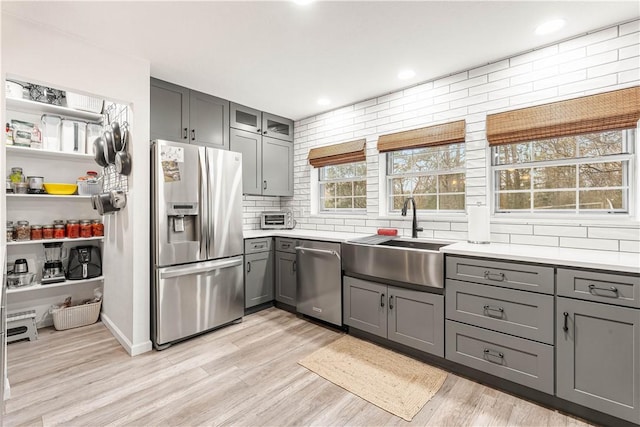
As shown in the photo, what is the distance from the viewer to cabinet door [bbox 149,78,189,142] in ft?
9.45

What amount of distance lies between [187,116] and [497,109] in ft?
9.74

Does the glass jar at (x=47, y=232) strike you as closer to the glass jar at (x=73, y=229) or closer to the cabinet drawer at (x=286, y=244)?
the glass jar at (x=73, y=229)

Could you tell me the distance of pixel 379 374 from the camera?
2.21 m

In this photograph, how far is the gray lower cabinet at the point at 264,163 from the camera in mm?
3715

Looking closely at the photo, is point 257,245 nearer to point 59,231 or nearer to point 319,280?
point 319,280

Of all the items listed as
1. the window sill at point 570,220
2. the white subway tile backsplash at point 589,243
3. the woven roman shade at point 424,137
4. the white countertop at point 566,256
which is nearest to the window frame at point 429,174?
the woven roman shade at point 424,137

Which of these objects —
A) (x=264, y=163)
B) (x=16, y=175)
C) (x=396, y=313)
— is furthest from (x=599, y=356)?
(x=16, y=175)

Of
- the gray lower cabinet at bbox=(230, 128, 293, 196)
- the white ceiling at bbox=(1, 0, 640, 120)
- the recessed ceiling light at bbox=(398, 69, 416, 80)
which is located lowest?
the gray lower cabinet at bbox=(230, 128, 293, 196)

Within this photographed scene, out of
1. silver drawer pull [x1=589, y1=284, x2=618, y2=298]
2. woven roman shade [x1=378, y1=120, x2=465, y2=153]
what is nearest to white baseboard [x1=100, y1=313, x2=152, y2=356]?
woven roman shade [x1=378, y1=120, x2=465, y2=153]

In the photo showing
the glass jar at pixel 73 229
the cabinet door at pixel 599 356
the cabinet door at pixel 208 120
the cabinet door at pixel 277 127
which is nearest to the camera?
the cabinet door at pixel 599 356

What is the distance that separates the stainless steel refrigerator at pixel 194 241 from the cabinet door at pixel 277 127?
1.04 metres

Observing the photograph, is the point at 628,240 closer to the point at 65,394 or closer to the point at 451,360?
the point at 451,360

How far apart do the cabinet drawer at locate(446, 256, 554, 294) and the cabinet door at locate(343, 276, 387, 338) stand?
656 mm

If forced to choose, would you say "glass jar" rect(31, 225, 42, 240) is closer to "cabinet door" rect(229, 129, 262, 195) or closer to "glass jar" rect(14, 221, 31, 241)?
"glass jar" rect(14, 221, 31, 241)
